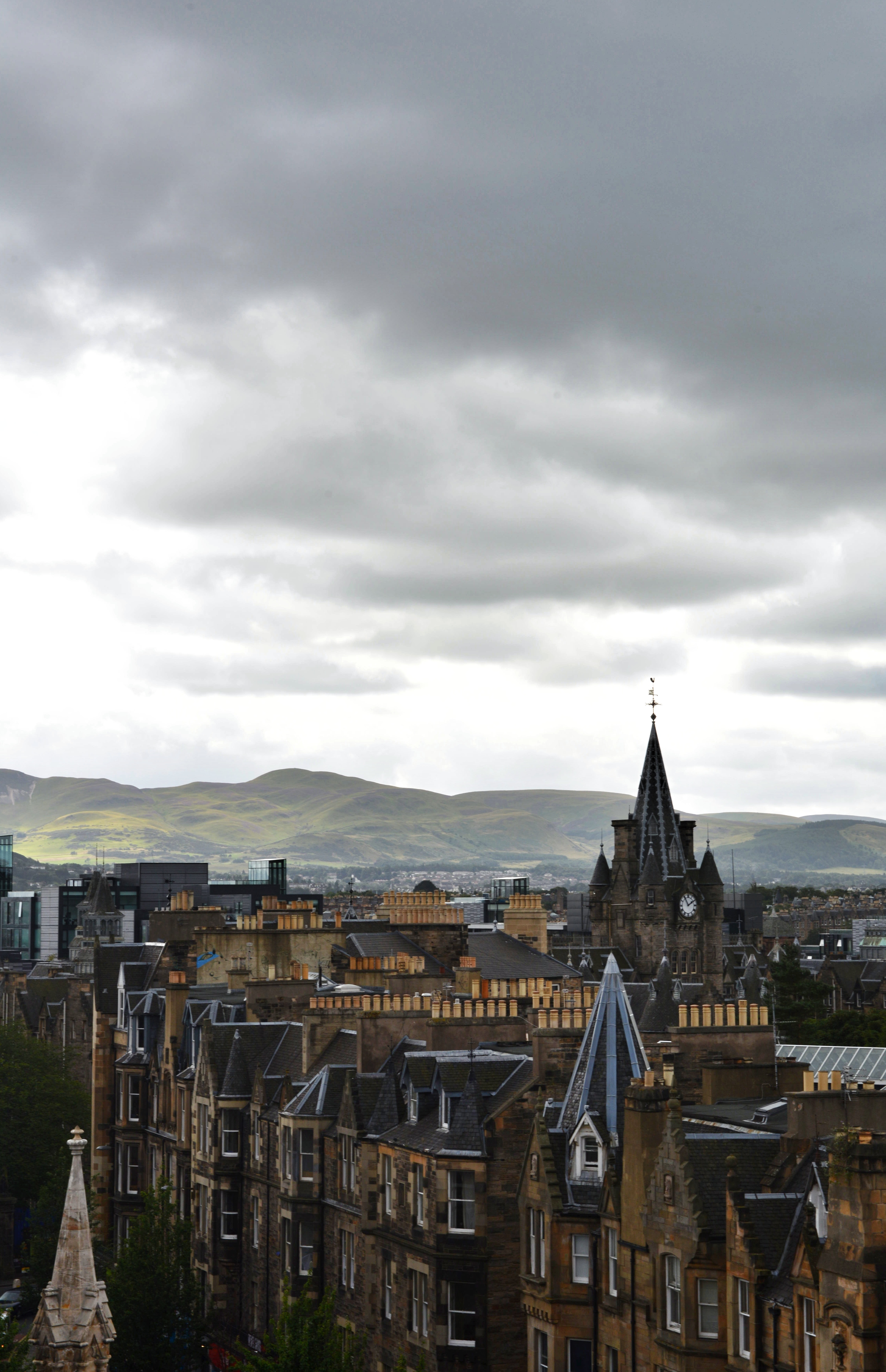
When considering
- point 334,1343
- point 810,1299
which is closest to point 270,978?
point 334,1343

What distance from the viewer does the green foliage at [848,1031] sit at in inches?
4348

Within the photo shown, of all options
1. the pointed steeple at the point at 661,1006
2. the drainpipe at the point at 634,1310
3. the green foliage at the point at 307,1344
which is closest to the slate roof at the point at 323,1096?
the green foliage at the point at 307,1344

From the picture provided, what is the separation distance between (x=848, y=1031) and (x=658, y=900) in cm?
5651

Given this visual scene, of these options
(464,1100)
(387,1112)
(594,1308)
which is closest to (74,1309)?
(594,1308)

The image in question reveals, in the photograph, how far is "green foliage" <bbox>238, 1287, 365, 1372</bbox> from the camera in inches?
1535

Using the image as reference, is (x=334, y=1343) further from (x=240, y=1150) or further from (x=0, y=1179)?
(x=0, y=1179)

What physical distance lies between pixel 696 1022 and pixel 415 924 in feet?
106

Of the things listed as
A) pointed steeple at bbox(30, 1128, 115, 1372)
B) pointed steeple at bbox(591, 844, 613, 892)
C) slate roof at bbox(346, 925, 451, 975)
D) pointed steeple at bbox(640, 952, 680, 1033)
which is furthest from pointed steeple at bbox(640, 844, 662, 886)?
pointed steeple at bbox(30, 1128, 115, 1372)

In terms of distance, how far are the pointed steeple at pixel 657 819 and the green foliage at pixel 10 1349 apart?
13361 cm

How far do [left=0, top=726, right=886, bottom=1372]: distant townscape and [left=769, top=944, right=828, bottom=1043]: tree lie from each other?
28.3 meters

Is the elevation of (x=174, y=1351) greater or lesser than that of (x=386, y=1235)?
lesser

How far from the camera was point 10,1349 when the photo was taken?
3894 centimetres

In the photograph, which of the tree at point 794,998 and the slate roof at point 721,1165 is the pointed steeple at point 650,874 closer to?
the tree at point 794,998

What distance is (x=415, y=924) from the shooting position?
255ft
